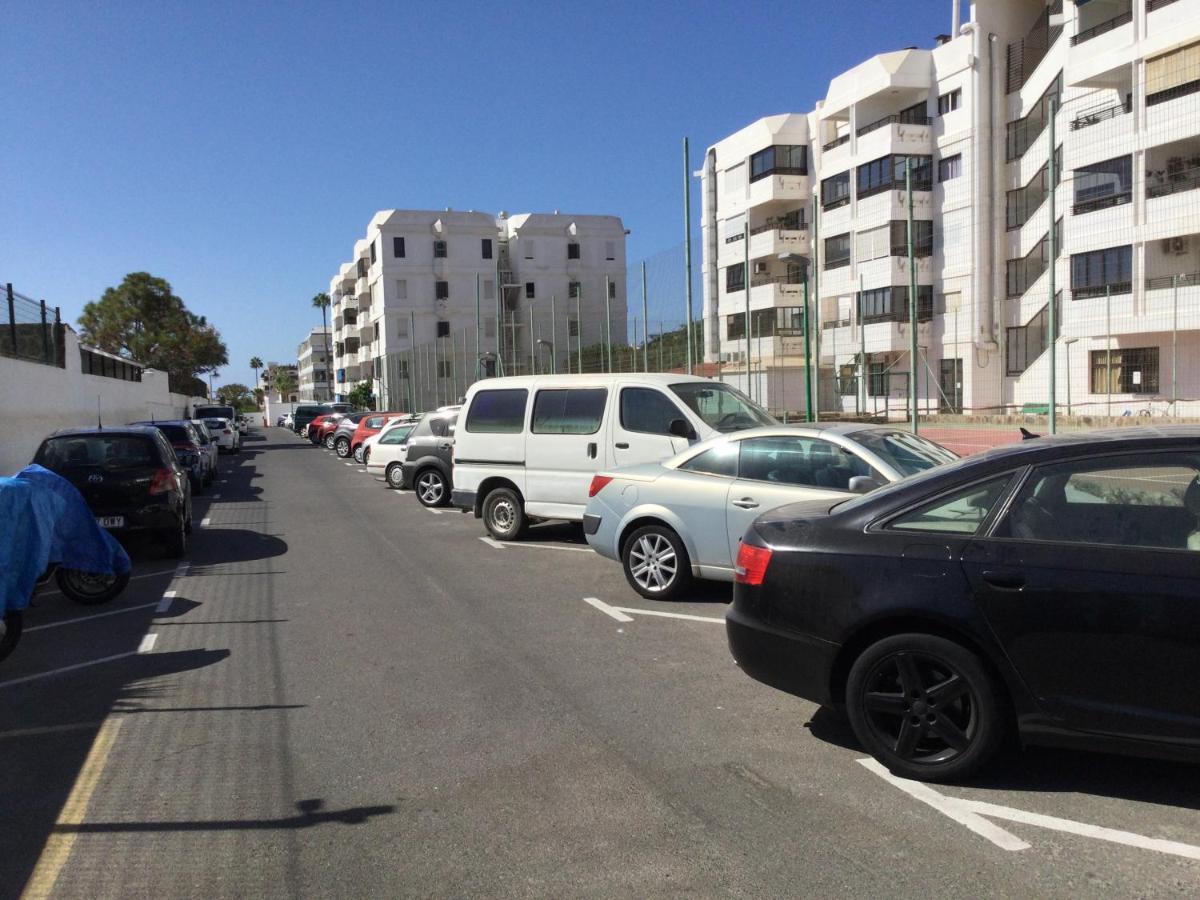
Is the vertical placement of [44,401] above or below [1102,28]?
below

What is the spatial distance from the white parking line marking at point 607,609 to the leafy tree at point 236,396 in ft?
450

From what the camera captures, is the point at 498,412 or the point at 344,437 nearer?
the point at 498,412

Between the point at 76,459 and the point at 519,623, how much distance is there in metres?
6.71

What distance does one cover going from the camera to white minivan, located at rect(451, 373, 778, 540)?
35.0 ft

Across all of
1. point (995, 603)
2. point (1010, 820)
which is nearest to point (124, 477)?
point (995, 603)

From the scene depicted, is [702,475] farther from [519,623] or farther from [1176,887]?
[1176,887]

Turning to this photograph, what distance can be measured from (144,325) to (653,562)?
6950 cm

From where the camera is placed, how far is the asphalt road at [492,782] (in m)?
3.75

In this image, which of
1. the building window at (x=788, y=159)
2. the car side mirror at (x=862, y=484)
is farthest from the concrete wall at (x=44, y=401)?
the building window at (x=788, y=159)

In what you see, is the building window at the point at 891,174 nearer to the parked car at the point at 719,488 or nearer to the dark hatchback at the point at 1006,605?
the parked car at the point at 719,488

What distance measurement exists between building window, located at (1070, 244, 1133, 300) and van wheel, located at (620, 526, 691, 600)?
1052 inches

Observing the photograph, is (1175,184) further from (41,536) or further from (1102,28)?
(41,536)

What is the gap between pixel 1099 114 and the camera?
1272 inches

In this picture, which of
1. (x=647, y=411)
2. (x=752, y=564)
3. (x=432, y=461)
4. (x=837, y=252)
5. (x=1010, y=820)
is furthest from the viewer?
(x=837, y=252)
